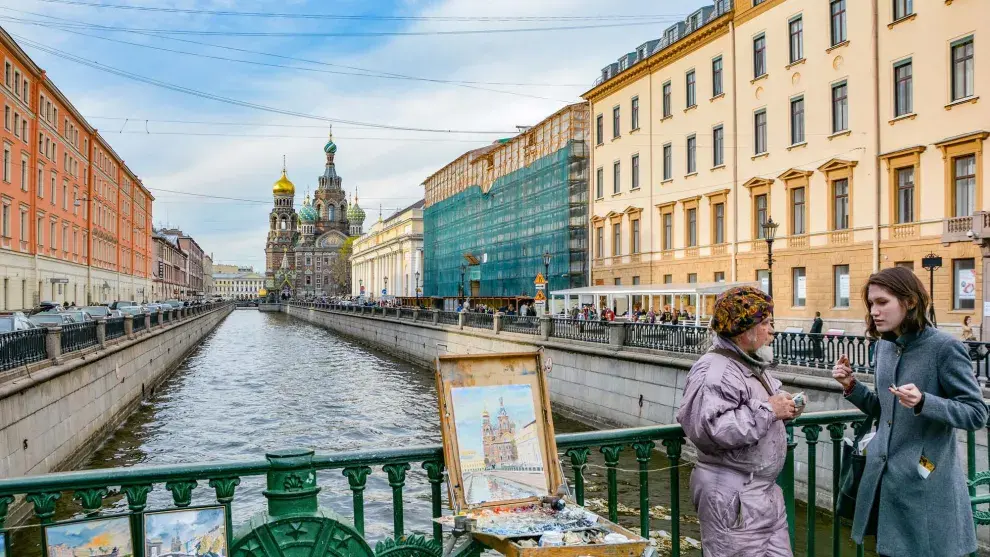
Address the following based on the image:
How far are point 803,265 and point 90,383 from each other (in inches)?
888

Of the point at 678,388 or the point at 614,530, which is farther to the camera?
the point at 678,388

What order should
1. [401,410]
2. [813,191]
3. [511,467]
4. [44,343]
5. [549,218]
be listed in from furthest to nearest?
[549,218] → [813,191] → [401,410] → [44,343] → [511,467]

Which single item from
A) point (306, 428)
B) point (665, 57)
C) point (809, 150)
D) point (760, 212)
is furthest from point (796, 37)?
point (306, 428)

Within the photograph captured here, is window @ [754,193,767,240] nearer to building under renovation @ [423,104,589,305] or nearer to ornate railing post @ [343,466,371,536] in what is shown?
building under renovation @ [423,104,589,305]

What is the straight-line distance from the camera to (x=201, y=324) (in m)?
61.7

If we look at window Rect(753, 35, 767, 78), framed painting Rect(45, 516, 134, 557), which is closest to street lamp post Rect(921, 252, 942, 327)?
window Rect(753, 35, 767, 78)

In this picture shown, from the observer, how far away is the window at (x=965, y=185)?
22.1 metres

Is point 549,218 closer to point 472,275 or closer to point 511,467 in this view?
point 472,275

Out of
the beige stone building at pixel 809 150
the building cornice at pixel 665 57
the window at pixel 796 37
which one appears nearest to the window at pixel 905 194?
the beige stone building at pixel 809 150

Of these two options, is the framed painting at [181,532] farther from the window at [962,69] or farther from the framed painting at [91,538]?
the window at [962,69]

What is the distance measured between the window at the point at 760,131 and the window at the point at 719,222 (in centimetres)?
289

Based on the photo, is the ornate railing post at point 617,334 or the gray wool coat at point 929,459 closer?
the gray wool coat at point 929,459

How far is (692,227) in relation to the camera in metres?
34.5

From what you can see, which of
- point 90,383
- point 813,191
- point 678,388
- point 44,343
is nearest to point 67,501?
point 44,343
